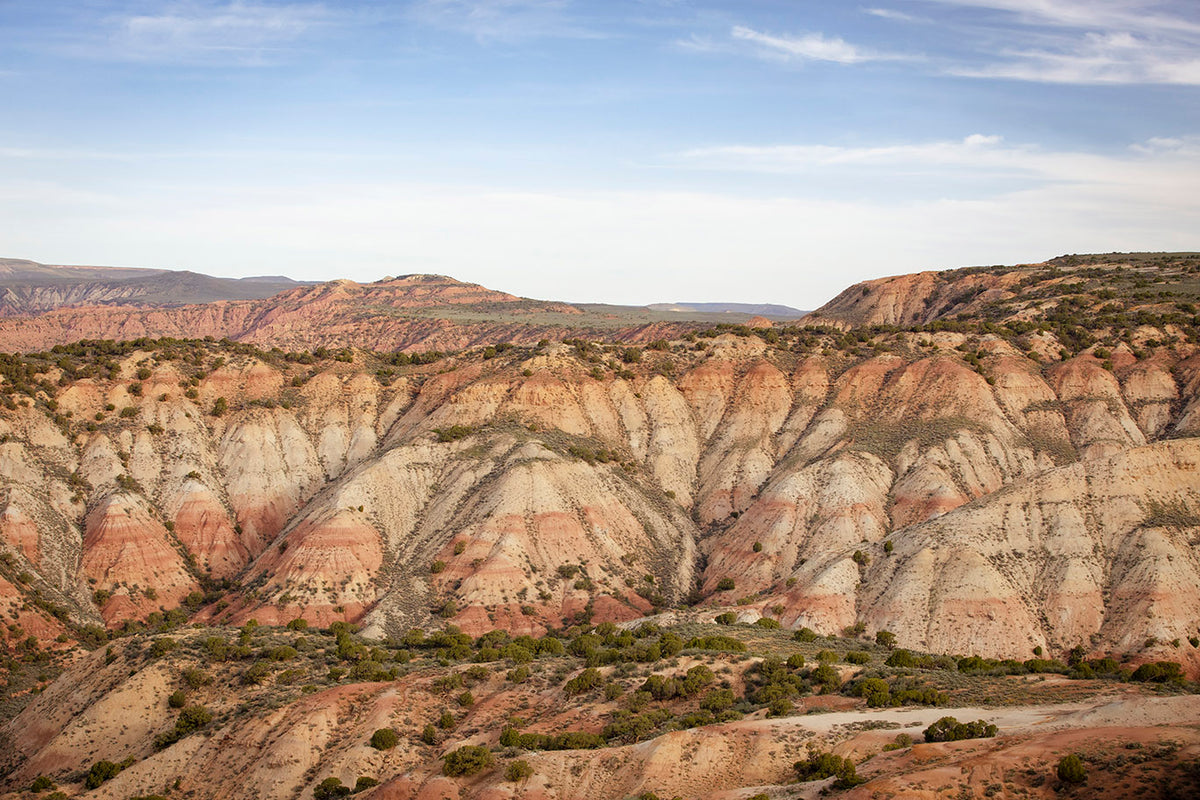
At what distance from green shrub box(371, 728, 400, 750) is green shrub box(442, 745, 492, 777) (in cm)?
531

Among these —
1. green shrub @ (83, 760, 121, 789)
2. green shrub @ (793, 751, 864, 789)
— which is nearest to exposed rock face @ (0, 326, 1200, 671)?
green shrub @ (83, 760, 121, 789)

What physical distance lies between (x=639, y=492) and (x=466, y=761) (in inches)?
2074

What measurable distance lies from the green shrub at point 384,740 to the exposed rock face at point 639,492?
87.8 ft

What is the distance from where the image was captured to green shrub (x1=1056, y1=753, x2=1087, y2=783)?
83.0 feet

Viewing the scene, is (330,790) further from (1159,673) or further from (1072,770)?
(1159,673)

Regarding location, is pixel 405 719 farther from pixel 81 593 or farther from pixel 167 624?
pixel 81 593

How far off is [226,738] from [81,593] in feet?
125

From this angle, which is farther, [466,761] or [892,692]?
[892,692]

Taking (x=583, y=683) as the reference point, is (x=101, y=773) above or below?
below

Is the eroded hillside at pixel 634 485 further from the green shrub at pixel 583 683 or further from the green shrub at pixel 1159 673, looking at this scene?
the green shrub at pixel 583 683

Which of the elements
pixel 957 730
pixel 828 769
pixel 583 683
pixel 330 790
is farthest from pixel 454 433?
pixel 957 730

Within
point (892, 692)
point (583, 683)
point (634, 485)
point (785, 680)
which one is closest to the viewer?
point (892, 692)

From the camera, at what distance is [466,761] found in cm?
3766

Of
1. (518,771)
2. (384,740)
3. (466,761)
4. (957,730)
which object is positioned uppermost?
(957,730)
